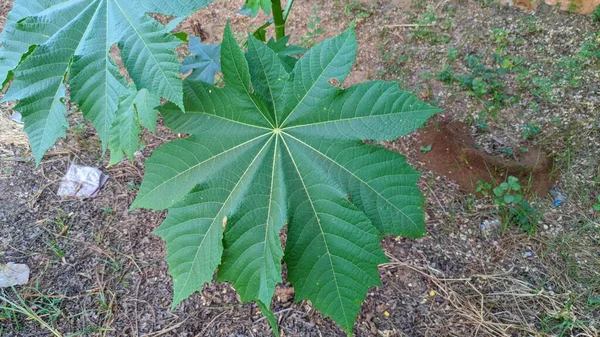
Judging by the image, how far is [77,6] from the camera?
1141 millimetres

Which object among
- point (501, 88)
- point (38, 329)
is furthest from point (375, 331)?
point (501, 88)

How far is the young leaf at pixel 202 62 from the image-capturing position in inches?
69.5

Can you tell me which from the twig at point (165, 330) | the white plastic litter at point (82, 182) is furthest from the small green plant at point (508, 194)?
the white plastic litter at point (82, 182)

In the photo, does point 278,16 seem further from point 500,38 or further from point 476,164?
point 500,38

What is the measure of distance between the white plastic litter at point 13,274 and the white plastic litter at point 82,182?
0.47 meters

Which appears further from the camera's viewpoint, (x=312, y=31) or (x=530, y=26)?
(x=312, y=31)

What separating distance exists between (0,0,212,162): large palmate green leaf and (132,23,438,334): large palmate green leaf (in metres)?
0.18

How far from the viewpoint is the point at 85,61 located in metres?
1.06

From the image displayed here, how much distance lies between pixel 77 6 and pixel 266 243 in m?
0.81

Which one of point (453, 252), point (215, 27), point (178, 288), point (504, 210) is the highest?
point (215, 27)

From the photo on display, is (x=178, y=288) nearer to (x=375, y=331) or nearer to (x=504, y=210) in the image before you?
(x=375, y=331)

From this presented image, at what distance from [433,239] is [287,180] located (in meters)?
1.43

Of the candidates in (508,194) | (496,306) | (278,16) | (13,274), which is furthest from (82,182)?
(508,194)

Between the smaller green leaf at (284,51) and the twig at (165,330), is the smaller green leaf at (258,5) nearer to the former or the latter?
the smaller green leaf at (284,51)
